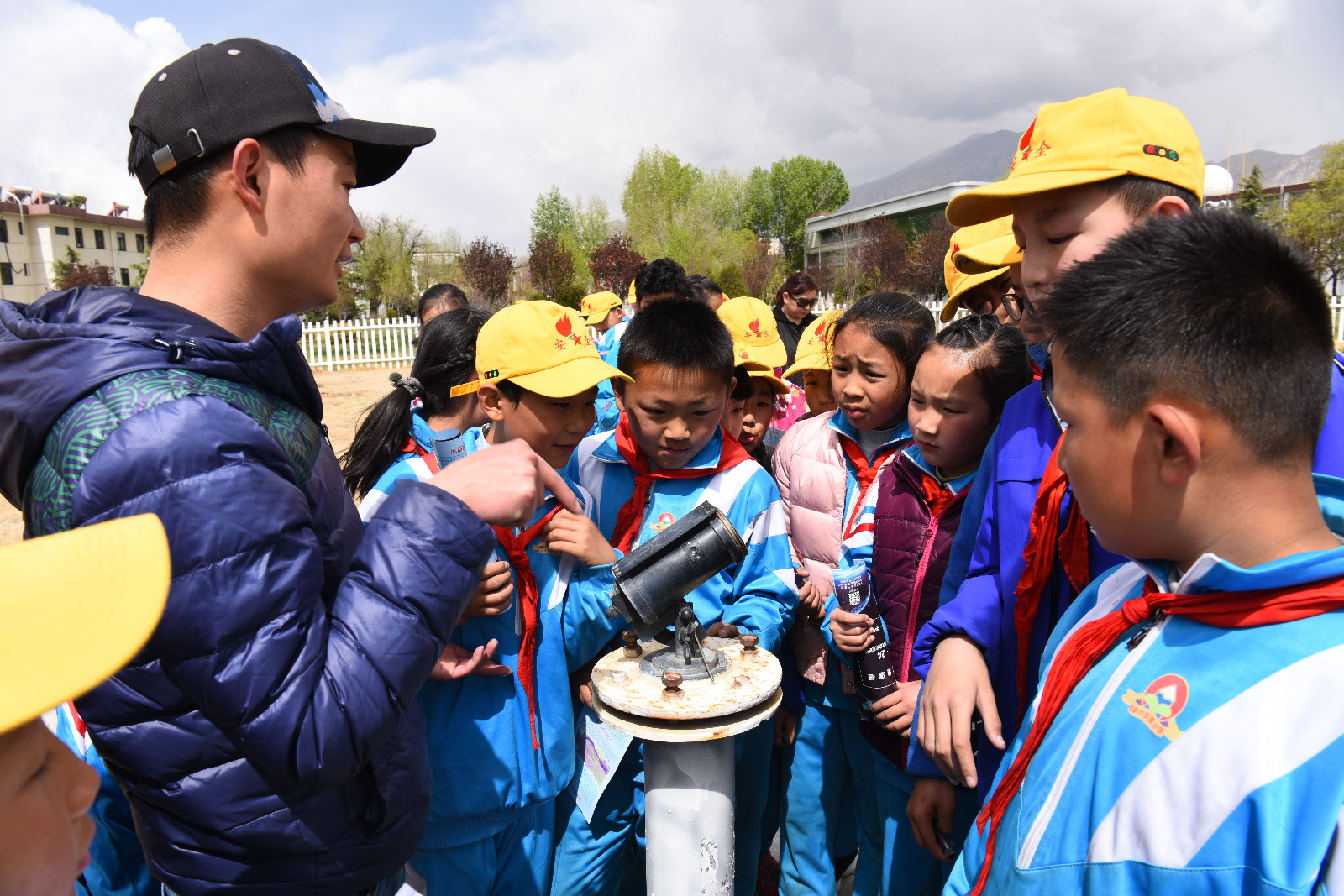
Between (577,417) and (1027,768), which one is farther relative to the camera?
(577,417)

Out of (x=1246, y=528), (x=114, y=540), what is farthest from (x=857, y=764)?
(x=114, y=540)

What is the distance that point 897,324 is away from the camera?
2.92 m

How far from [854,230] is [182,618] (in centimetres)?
5370

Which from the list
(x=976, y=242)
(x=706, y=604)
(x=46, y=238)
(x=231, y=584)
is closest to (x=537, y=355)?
(x=706, y=604)

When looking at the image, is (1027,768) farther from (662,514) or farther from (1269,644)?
(662,514)

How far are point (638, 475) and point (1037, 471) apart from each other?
142 centimetres

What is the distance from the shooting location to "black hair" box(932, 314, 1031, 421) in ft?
7.86

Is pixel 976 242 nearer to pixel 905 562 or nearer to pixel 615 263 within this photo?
pixel 905 562

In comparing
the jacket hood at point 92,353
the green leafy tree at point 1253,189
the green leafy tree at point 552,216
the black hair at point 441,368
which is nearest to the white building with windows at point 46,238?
the green leafy tree at point 552,216

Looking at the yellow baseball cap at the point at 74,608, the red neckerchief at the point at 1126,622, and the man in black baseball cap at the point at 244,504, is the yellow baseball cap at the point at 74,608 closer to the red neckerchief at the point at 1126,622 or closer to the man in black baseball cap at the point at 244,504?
the man in black baseball cap at the point at 244,504

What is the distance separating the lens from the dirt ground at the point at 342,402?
8102 millimetres

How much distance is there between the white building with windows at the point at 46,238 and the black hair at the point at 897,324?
6093cm

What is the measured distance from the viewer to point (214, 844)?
1185mm

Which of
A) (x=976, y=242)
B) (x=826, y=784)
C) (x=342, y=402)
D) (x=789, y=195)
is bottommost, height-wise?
(x=826, y=784)
